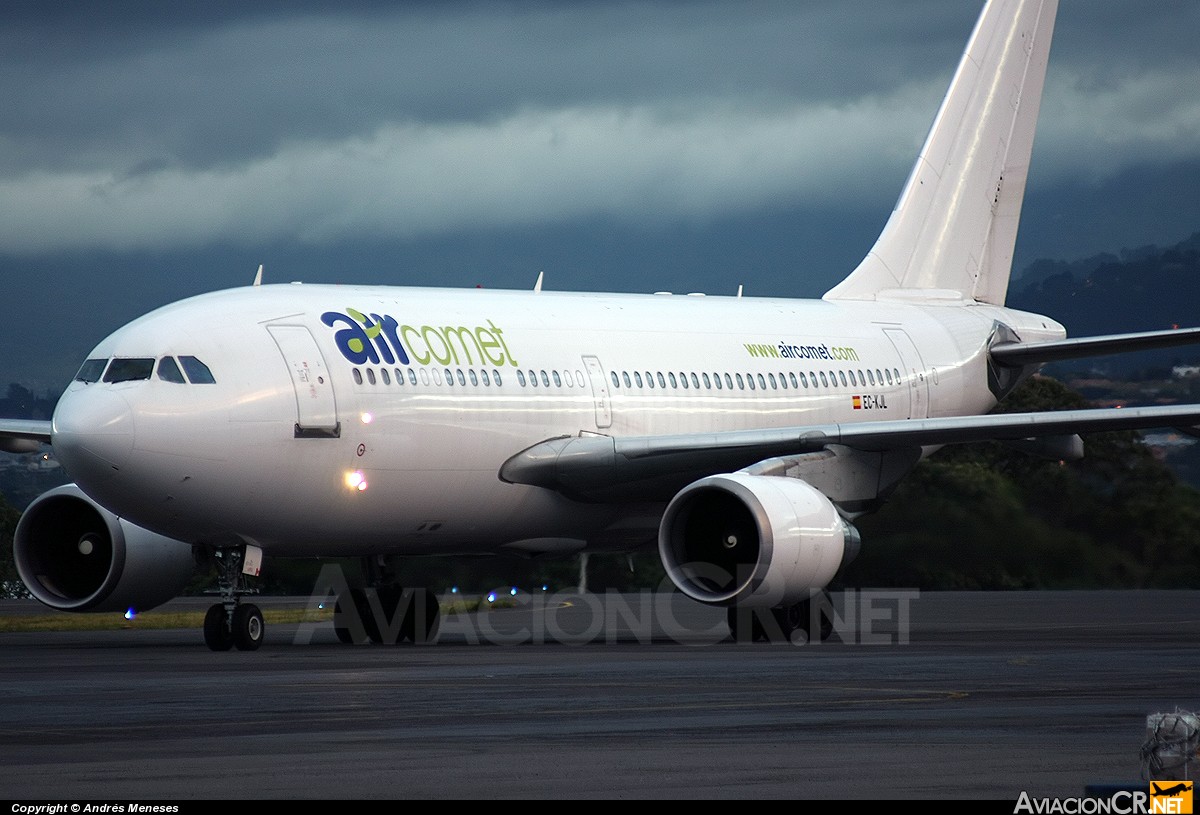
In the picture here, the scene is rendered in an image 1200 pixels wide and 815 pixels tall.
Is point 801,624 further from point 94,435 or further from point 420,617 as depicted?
point 94,435

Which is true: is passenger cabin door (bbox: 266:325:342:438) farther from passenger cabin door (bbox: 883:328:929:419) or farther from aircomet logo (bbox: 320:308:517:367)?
passenger cabin door (bbox: 883:328:929:419)

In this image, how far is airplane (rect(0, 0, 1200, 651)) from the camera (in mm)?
20547

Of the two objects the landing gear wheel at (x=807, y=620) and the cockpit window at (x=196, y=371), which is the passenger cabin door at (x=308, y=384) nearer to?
the cockpit window at (x=196, y=371)

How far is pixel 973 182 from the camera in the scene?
32656mm

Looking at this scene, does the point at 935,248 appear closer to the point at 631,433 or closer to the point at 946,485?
the point at 946,485

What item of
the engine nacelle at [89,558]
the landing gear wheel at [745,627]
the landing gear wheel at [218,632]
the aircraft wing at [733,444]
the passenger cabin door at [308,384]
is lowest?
the landing gear wheel at [745,627]

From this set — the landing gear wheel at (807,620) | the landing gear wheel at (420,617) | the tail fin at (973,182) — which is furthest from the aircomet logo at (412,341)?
the tail fin at (973,182)

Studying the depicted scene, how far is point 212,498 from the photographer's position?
66.8ft

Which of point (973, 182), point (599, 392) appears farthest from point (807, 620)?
point (973, 182)

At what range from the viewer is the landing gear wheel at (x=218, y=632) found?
2088 centimetres

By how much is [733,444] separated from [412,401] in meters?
3.78

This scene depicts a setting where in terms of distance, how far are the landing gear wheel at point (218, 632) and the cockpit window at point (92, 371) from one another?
2667 millimetres

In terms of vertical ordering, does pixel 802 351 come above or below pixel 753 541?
above

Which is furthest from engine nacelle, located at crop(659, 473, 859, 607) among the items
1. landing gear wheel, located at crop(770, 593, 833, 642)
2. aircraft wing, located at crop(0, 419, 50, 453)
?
aircraft wing, located at crop(0, 419, 50, 453)
